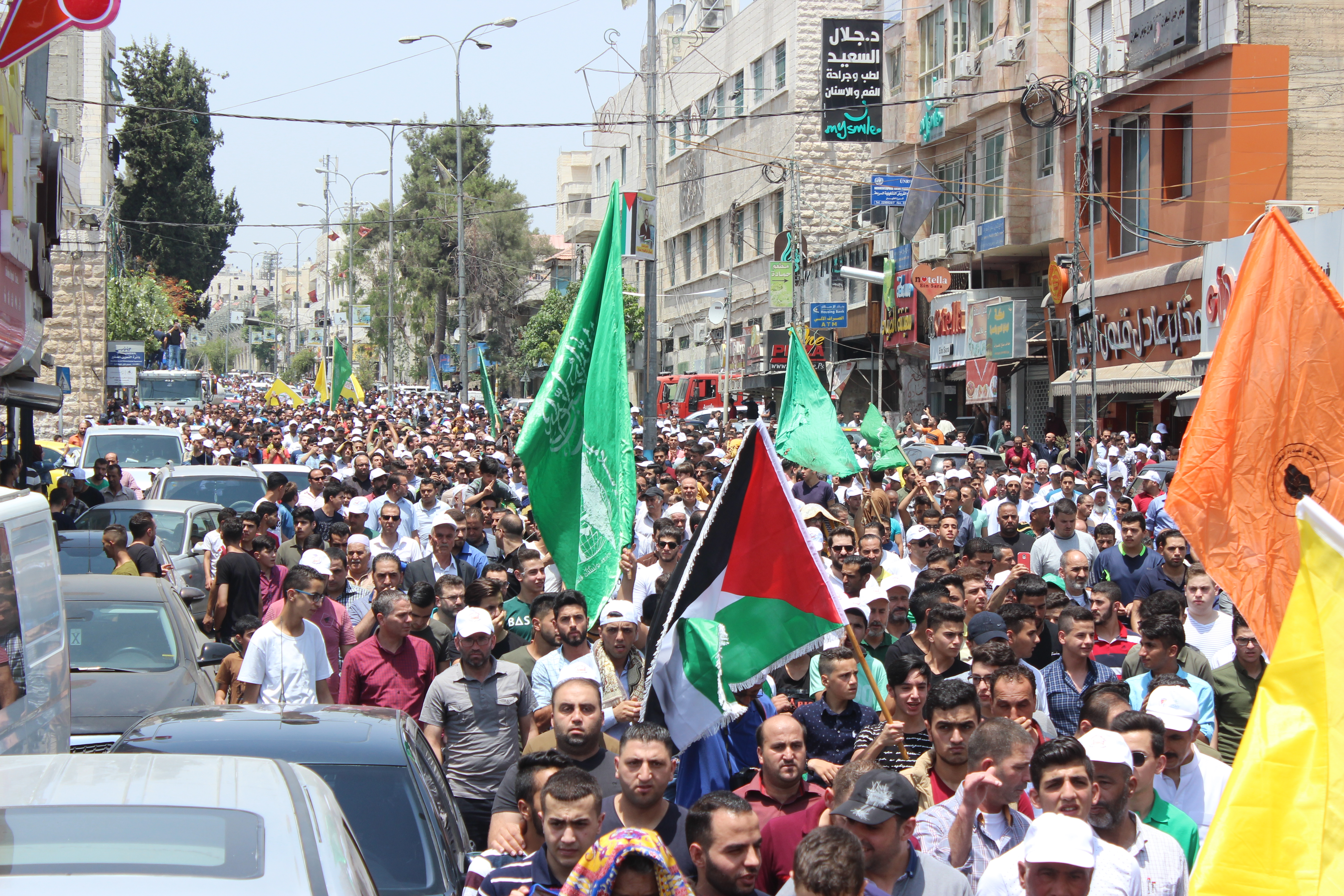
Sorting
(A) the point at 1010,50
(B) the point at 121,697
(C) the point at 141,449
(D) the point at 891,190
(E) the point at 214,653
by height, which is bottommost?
(B) the point at 121,697

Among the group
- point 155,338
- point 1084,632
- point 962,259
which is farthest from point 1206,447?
point 155,338

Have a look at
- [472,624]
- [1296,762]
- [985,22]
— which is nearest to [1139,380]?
[985,22]

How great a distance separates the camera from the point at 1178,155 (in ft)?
85.8

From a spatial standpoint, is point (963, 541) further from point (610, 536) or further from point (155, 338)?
point (155, 338)

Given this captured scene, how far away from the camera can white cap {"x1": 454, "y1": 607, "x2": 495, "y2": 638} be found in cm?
651

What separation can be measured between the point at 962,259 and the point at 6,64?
2456 centimetres

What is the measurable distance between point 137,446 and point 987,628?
15250 millimetres

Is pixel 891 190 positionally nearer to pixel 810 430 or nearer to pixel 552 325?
pixel 810 430

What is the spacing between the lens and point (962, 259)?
3344 cm

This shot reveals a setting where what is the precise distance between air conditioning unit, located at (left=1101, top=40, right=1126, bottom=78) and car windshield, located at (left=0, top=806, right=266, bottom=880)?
27266 millimetres

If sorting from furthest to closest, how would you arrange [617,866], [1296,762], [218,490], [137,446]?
1. [137,446]
2. [218,490]
3. [617,866]
4. [1296,762]

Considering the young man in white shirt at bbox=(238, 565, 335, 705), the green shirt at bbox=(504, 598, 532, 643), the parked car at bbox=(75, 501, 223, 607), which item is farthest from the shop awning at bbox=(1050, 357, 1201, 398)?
Result: the young man in white shirt at bbox=(238, 565, 335, 705)

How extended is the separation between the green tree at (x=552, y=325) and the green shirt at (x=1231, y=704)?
160ft

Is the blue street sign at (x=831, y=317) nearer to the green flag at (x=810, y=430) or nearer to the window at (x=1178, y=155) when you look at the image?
the window at (x=1178, y=155)
